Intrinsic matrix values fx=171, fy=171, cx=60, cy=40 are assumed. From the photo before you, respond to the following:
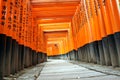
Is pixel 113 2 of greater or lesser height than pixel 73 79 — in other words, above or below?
above

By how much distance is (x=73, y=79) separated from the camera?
2.53m

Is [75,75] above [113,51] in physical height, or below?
below

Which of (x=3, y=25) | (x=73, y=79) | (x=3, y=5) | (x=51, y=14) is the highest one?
(x=51, y=14)

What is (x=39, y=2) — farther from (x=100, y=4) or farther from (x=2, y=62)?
(x=2, y=62)

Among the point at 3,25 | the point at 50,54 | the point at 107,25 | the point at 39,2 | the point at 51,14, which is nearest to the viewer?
the point at 3,25

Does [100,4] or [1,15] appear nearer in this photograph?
[1,15]

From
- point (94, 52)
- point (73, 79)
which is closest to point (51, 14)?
point (94, 52)

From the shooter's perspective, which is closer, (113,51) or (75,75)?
(75,75)

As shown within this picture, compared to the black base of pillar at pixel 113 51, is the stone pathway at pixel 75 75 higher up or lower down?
lower down

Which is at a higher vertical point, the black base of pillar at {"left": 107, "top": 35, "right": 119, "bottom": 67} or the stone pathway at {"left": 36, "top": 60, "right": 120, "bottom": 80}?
the black base of pillar at {"left": 107, "top": 35, "right": 119, "bottom": 67}

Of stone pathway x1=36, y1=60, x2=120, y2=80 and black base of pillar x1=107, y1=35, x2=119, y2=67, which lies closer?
stone pathway x1=36, y1=60, x2=120, y2=80

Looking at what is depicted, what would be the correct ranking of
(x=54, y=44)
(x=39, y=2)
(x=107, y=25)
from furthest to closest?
(x=54, y=44) → (x=39, y=2) → (x=107, y=25)

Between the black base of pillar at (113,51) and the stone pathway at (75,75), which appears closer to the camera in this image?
the stone pathway at (75,75)

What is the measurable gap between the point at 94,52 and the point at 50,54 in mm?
26259
